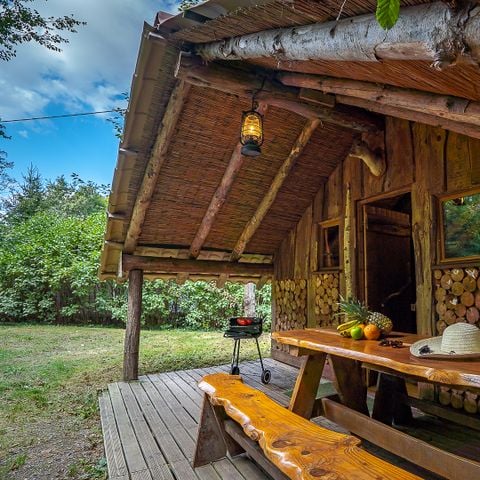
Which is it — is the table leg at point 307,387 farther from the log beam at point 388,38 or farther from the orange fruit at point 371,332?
the log beam at point 388,38

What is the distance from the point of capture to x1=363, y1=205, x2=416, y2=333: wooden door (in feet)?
13.8

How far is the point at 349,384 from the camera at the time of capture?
2578 mm

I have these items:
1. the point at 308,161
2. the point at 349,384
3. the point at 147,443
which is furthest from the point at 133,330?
the point at 308,161

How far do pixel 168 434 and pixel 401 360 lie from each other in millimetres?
2200

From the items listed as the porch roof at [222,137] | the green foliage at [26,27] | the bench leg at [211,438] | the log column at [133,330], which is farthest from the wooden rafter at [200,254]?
the green foliage at [26,27]

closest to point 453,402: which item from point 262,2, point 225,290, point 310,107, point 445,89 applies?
point 445,89

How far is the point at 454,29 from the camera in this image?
0.93m

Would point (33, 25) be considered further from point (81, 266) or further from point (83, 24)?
point (81, 266)

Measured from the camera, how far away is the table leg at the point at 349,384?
254 cm

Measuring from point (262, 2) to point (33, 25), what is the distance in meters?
6.99

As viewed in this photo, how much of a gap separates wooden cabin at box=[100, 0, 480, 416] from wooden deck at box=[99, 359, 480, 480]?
0.77 m

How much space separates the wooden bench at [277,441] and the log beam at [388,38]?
1479mm

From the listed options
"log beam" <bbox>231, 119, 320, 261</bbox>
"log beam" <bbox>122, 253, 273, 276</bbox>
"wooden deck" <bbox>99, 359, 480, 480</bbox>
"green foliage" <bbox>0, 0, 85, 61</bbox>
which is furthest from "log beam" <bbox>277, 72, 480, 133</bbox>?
"green foliage" <bbox>0, 0, 85, 61</bbox>

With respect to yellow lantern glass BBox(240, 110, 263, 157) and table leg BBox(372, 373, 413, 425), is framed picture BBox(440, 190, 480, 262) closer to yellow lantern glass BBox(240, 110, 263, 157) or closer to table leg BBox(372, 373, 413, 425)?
table leg BBox(372, 373, 413, 425)
